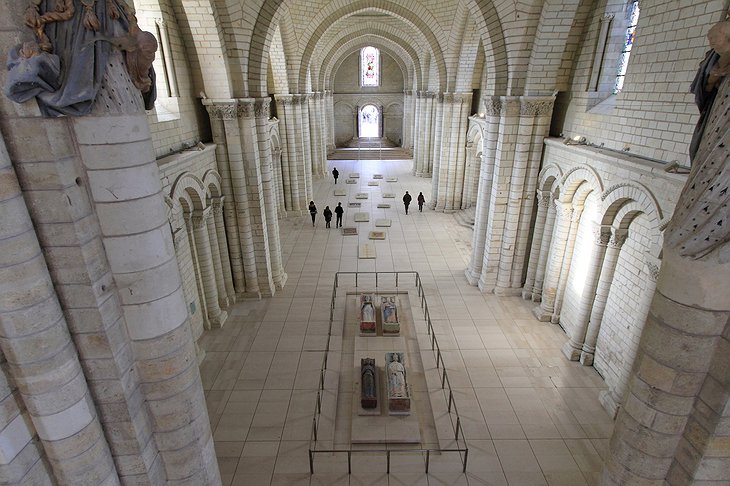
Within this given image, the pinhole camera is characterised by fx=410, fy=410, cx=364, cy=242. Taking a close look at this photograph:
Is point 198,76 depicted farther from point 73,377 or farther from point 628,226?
point 628,226

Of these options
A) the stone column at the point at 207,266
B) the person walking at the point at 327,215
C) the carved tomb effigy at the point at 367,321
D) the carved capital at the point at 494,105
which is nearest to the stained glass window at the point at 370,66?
the person walking at the point at 327,215

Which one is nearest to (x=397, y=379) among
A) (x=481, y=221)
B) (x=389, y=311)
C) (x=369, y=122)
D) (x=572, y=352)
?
(x=389, y=311)

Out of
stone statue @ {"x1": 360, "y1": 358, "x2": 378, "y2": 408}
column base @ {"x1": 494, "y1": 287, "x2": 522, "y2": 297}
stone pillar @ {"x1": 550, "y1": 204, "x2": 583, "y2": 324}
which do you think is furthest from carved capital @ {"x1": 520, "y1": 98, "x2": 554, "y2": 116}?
stone statue @ {"x1": 360, "y1": 358, "x2": 378, "y2": 408}

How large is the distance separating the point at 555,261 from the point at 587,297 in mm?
1564

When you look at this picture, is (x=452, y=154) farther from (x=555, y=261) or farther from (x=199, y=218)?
(x=199, y=218)

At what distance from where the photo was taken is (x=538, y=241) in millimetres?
11609

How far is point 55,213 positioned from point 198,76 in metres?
8.18

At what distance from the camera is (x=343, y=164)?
31578 mm

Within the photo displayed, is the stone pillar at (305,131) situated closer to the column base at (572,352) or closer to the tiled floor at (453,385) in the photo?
the tiled floor at (453,385)

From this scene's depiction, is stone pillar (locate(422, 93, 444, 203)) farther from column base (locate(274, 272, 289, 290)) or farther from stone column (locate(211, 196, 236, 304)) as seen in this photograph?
stone column (locate(211, 196, 236, 304))

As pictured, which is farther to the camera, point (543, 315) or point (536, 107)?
point (543, 315)

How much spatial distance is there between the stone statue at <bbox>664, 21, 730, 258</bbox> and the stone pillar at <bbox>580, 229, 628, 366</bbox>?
5.33 m

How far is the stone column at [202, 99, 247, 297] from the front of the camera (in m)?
10.2

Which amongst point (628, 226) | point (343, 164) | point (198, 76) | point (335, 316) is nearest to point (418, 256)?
point (335, 316)
